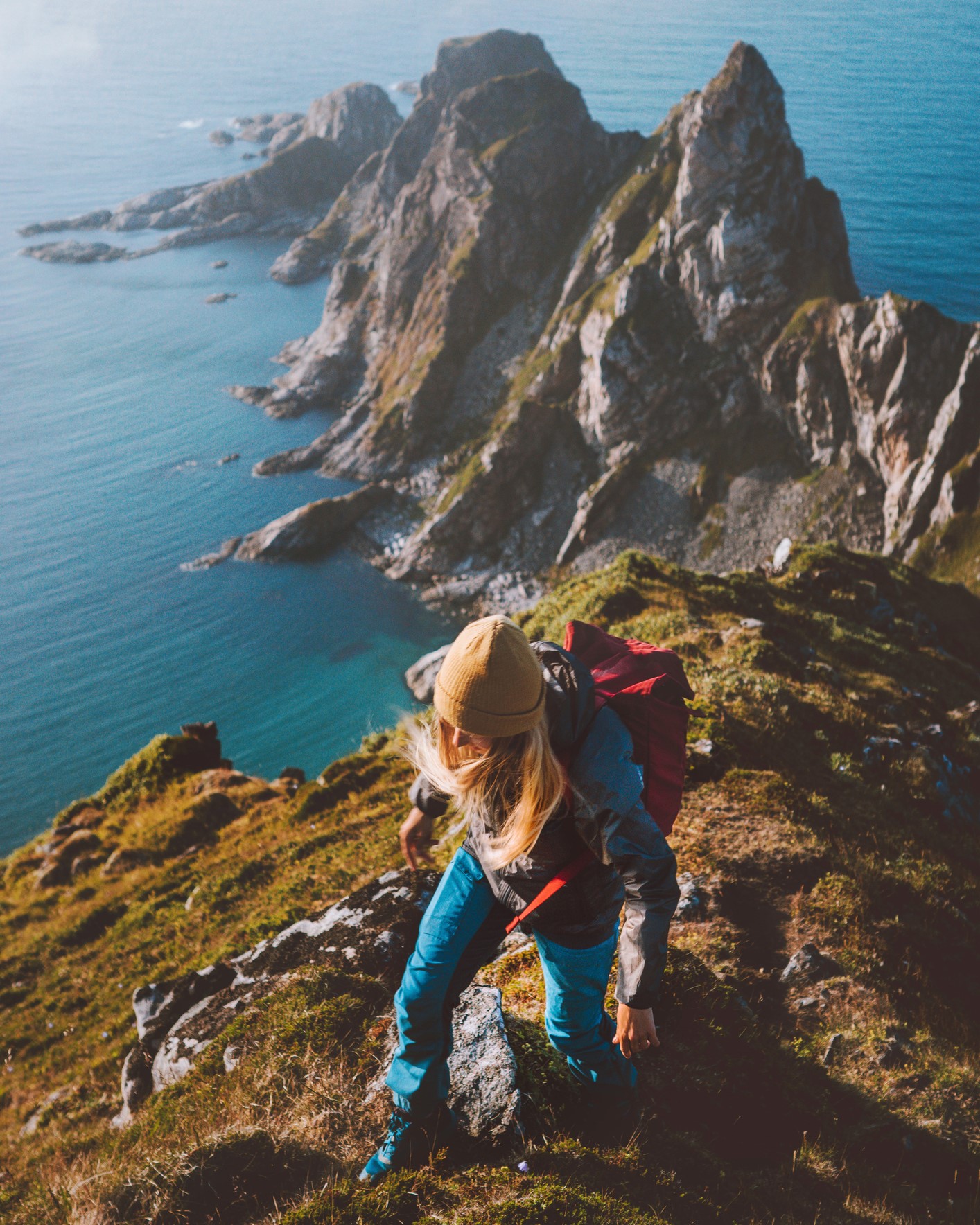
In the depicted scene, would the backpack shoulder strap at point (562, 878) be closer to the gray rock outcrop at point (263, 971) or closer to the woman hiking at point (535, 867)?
the woman hiking at point (535, 867)

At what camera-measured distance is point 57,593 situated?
10406cm

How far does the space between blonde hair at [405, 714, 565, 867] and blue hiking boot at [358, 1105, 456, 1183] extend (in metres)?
2.45

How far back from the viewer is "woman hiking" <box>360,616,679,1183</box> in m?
4.02

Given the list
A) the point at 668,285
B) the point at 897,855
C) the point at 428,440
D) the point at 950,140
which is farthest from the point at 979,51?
the point at 897,855

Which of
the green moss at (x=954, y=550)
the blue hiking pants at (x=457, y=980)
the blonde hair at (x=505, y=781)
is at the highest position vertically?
the blonde hair at (x=505, y=781)

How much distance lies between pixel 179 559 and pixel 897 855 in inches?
4438

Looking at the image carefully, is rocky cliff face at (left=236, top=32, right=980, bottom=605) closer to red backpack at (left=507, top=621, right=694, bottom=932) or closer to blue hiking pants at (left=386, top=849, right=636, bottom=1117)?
red backpack at (left=507, top=621, right=694, bottom=932)

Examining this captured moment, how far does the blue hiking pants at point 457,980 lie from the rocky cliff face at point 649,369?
8369 centimetres

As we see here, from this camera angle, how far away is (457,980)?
4945mm

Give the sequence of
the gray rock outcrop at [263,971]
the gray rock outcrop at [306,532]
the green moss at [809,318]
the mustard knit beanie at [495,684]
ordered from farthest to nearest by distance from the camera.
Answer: the gray rock outcrop at [306,532] → the green moss at [809,318] → the gray rock outcrop at [263,971] → the mustard knit beanie at [495,684]

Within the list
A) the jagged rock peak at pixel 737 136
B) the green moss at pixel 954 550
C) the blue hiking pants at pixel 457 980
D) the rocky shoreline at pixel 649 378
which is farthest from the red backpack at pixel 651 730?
the jagged rock peak at pixel 737 136

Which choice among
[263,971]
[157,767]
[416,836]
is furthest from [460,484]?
[416,836]

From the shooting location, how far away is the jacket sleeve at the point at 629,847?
13.2ft

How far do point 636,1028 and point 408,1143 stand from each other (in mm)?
2381
